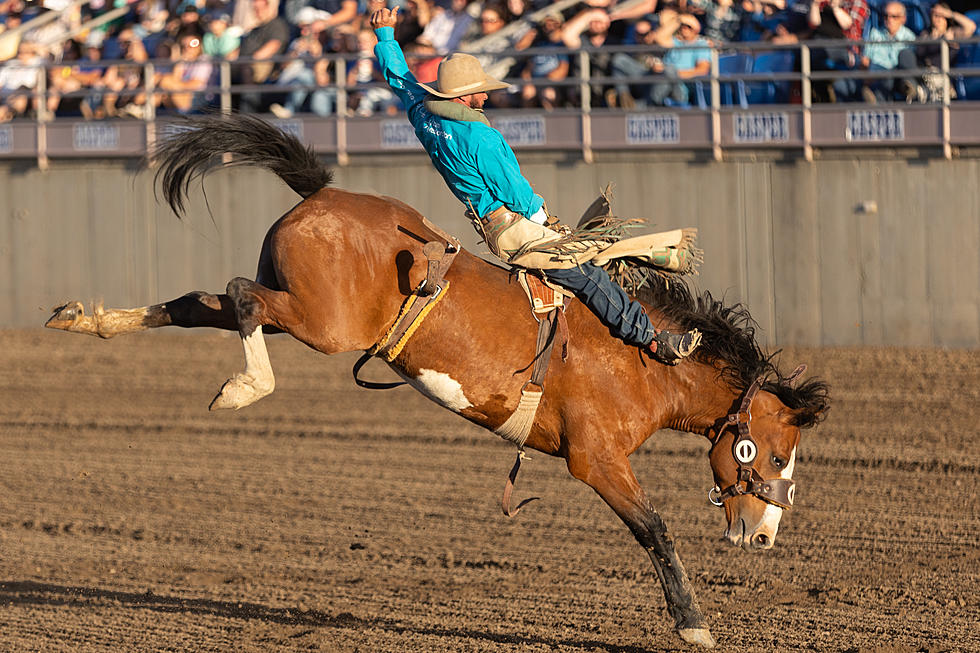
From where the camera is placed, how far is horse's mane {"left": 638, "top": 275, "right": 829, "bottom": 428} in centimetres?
640

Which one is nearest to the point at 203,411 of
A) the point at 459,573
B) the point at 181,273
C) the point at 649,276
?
the point at 181,273

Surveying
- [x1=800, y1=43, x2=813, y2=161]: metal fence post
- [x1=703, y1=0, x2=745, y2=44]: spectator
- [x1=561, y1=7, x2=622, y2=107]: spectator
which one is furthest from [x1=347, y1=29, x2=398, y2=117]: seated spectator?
[x1=800, y1=43, x2=813, y2=161]: metal fence post

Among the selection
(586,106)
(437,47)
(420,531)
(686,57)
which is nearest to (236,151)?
(420,531)

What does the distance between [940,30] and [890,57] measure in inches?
23.4

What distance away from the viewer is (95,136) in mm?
16938

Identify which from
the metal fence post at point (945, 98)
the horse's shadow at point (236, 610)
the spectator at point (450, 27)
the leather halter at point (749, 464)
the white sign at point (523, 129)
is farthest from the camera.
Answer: the spectator at point (450, 27)

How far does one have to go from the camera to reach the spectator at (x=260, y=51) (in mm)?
16516

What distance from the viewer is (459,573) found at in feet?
26.0

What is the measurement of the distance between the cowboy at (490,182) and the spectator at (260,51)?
10.7 meters

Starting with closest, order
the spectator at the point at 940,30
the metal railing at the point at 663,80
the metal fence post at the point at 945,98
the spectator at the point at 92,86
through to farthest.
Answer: the metal fence post at the point at 945,98 → the metal railing at the point at 663,80 → the spectator at the point at 940,30 → the spectator at the point at 92,86

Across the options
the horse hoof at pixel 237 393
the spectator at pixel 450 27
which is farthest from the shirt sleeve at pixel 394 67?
the spectator at pixel 450 27

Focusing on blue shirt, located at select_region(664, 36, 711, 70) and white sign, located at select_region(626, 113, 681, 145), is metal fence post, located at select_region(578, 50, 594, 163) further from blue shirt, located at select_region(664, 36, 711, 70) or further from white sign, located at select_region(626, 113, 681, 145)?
blue shirt, located at select_region(664, 36, 711, 70)

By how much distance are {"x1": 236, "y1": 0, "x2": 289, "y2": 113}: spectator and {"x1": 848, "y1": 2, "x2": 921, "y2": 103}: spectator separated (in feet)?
22.4

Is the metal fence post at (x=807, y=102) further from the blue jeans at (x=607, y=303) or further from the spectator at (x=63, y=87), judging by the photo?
the blue jeans at (x=607, y=303)
